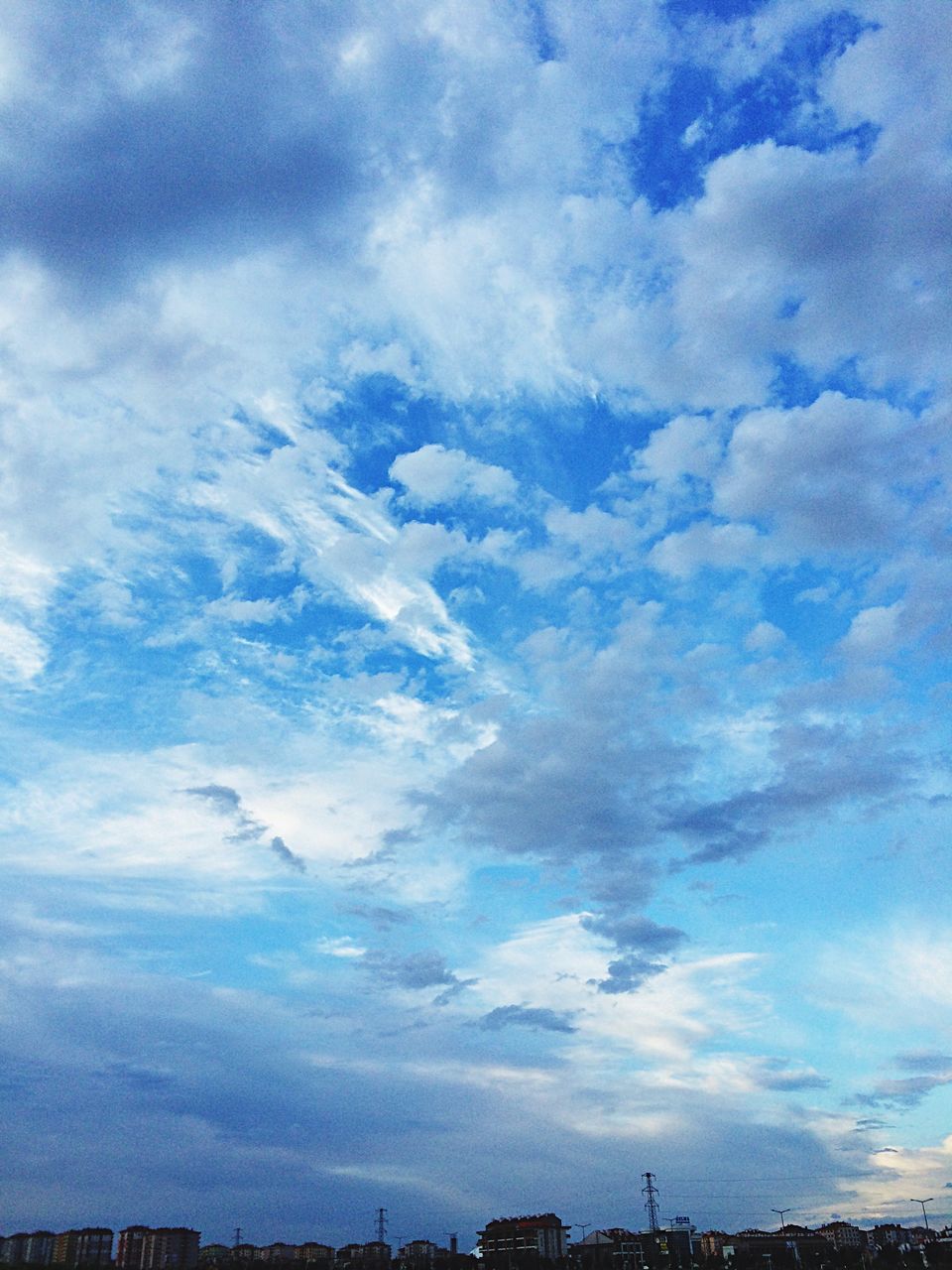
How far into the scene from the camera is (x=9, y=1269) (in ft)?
602
